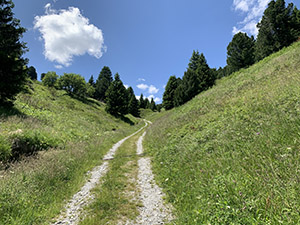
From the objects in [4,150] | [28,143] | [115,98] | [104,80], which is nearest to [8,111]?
[28,143]

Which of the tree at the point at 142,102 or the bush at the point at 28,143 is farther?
the tree at the point at 142,102

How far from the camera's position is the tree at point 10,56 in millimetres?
11781

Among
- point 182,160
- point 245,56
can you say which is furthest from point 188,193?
point 245,56

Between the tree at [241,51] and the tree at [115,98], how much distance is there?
32.7 meters

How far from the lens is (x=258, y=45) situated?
34.5 metres

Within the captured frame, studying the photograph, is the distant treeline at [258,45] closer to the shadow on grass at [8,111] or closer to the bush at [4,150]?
the shadow on grass at [8,111]

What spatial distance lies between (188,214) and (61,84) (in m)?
54.8

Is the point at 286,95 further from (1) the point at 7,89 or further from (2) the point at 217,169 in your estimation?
(1) the point at 7,89

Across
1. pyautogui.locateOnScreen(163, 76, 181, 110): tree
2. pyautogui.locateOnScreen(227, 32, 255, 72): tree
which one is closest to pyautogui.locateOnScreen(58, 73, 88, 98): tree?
pyautogui.locateOnScreen(163, 76, 181, 110): tree

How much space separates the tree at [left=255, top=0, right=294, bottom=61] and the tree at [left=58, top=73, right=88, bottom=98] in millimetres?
53900

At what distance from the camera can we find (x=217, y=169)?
15.1 ft

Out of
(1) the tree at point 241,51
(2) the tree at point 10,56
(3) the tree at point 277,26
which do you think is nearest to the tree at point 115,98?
(2) the tree at point 10,56

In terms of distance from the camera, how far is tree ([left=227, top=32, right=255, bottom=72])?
1375 inches

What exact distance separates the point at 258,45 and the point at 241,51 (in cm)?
401
